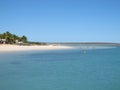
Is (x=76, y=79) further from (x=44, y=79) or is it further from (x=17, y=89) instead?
(x=17, y=89)

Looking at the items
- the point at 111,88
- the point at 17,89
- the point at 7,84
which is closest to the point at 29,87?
the point at 17,89

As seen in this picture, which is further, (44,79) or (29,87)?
(44,79)

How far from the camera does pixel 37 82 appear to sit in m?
15.9

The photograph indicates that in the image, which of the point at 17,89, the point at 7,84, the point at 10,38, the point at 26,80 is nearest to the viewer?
the point at 17,89

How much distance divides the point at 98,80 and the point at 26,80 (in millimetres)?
5126

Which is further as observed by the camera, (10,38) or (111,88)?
(10,38)

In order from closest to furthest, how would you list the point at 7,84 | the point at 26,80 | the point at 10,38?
1. the point at 7,84
2. the point at 26,80
3. the point at 10,38

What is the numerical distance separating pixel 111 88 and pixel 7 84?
6619 mm

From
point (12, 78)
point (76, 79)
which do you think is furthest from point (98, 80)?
point (12, 78)

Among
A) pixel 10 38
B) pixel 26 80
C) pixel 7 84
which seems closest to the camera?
pixel 7 84

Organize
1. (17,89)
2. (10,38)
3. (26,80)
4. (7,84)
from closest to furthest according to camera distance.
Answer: (17,89)
(7,84)
(26,80)
(10,38)

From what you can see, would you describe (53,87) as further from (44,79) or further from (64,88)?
(44,79)

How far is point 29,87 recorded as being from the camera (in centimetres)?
1441

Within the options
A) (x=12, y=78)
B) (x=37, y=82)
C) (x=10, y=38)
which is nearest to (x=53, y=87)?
(x=37, y=82)
